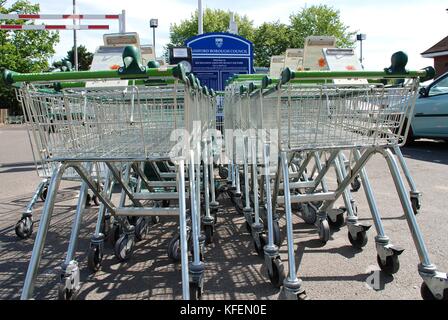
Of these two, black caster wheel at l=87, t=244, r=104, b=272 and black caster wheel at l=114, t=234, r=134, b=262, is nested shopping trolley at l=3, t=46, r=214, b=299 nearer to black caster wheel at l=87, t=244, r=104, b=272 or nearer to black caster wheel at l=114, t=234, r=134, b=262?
black caster wheel at l=87, t=244, r=104, b=272

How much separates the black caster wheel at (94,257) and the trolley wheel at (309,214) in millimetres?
2089

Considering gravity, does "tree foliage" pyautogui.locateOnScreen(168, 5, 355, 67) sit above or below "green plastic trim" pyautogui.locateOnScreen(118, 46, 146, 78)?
above

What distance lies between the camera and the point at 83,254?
144 inches

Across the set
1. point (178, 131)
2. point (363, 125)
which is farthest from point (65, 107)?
point (363, 125)

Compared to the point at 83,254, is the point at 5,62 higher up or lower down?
higher up

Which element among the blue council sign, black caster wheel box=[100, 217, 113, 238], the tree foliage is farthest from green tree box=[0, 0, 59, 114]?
black caster wheel box=[100, 217, 113, 238]

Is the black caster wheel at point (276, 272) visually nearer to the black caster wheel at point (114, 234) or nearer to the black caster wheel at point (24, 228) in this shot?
the black caster wheel at point (114, 234)

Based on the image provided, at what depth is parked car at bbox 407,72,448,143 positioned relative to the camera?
9.12 metres

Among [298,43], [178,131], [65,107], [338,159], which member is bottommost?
[338,159]

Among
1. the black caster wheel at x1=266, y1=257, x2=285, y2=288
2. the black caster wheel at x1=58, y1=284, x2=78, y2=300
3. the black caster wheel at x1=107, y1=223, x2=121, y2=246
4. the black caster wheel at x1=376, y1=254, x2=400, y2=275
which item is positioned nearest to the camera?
the black caster wheel at x1=58, y1=284, x2=78, y2=300

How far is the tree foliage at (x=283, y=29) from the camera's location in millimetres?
38750

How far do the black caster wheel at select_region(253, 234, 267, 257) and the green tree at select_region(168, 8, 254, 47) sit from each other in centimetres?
4343
